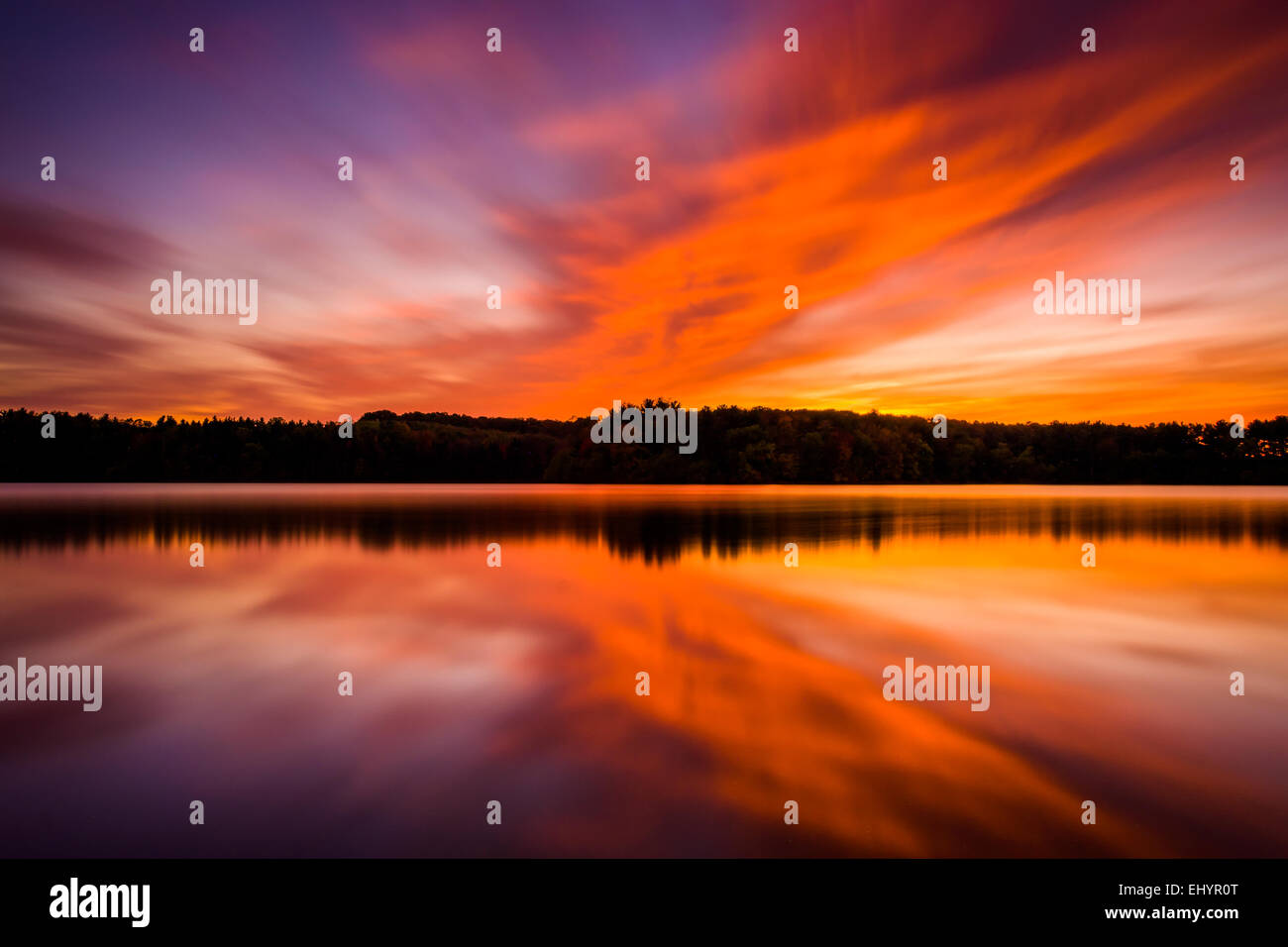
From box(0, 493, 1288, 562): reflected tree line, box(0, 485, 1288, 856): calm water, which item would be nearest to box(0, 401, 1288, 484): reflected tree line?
box(0, 493, 1288, 562): reflected tree line

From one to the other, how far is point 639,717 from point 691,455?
304 ft

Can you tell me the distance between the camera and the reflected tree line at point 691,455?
309 feet

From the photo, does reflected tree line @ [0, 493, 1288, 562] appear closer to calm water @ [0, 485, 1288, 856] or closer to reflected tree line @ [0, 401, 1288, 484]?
calm water @ [0, 485, 1288, 856]

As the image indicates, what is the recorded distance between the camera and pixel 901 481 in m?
100

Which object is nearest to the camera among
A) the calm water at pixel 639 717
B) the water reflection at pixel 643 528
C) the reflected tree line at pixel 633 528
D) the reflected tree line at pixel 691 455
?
the calm water at pixel 639 717

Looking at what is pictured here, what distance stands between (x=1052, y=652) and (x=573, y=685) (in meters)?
6.51

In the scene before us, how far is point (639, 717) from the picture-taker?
564cm

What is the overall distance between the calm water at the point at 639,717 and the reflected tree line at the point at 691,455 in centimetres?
8419

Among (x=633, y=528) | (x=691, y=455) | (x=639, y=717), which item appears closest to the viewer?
(x=639, y=717)

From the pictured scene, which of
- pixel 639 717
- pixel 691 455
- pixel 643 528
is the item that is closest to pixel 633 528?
pixel 643 528

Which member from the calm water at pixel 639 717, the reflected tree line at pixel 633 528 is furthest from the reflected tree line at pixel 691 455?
the calm water at pixel 639 717

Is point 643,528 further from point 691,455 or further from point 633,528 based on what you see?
point 691,455

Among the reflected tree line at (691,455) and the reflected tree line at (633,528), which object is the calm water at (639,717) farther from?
the reflected tree line at (691,455)

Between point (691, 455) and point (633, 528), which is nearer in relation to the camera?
point (633, 528)
